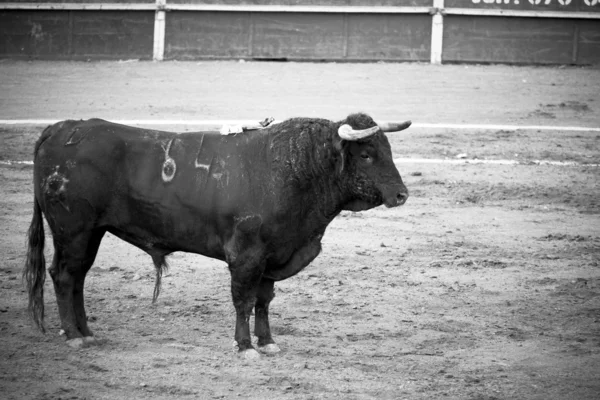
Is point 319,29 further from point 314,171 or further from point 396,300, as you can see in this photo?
point 314,171

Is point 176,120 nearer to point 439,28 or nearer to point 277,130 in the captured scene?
point 439,28

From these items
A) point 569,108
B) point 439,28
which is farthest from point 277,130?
point 439,28

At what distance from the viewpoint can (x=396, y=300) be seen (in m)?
7.98

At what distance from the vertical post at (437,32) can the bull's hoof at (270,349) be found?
495 inches

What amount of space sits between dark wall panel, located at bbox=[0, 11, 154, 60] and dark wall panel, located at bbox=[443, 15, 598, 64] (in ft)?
19.4

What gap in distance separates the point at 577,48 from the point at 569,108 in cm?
304

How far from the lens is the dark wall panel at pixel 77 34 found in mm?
18547

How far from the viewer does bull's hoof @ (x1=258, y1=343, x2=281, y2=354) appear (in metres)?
6.73

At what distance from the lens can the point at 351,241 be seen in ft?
31.7

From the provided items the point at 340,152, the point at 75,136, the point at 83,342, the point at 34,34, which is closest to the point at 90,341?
the point at 83,342

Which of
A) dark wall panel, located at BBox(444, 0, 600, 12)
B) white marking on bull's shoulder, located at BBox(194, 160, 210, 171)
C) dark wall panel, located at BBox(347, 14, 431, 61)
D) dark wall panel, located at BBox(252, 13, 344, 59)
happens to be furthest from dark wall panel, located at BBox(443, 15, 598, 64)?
white marking on bull's shoulder, located at BBox(194, 160, 210, 171)

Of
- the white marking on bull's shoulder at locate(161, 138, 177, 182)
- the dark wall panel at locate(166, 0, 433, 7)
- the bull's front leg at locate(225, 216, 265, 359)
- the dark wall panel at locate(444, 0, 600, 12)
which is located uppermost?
the dark wall panel at locate(444, 0, 600, 12)

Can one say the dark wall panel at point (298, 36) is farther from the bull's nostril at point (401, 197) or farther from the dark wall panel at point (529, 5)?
the bull's nostril at point (401, 197)

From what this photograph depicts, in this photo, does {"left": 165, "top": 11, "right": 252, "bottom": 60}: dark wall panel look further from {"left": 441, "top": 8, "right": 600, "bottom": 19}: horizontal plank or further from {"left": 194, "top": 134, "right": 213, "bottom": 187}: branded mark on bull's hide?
{"left": 194, "top": 134, "right": 213, "bottom": 187}: branded mark on bull's hide
